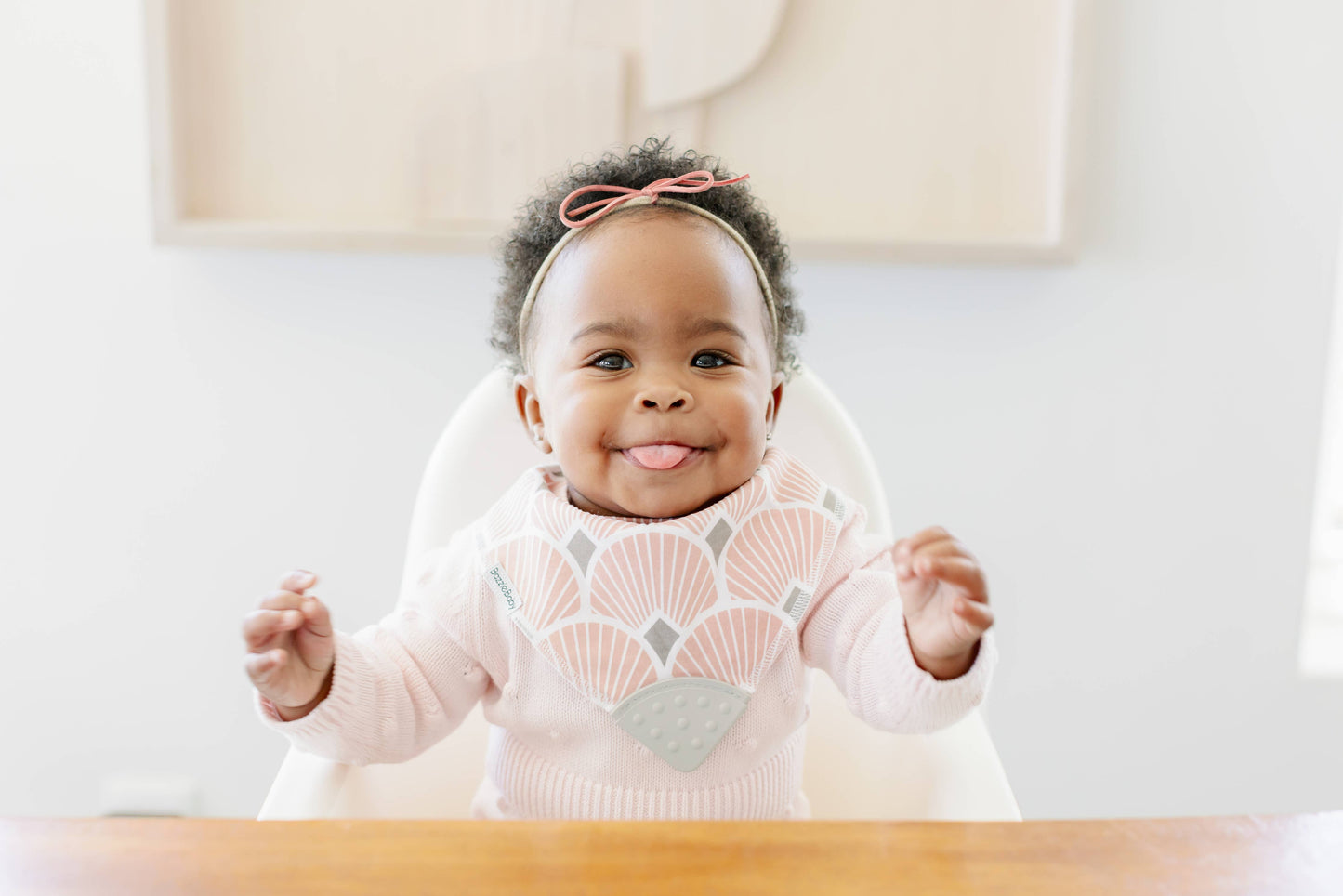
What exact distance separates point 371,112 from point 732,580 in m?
0.80

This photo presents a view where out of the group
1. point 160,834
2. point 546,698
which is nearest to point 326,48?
point 546,698

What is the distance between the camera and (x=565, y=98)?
4.24 feet

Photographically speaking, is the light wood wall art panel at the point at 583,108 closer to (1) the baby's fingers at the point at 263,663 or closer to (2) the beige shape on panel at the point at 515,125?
(2) the beige shape on panel at the point at 515,125

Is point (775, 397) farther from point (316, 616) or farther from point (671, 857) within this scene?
point (671, 857)

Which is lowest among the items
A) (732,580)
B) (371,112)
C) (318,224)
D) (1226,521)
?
(1226,521)

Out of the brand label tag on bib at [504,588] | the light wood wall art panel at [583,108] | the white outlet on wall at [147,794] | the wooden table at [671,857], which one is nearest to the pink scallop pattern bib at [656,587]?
the brand label tag on bib at [504,588]

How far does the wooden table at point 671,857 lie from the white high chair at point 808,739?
1.21 ft

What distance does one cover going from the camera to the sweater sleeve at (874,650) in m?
0.75

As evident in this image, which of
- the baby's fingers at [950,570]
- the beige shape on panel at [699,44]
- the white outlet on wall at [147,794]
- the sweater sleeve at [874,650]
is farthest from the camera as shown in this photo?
the white outlet on wall at [147,794]

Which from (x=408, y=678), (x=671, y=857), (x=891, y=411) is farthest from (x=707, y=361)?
(x=891, y=411)

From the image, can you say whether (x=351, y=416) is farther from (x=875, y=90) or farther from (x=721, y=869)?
(x=721, y=869)

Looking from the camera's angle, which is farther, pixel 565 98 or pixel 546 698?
pixel 565 98

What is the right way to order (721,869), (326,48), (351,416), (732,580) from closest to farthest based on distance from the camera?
(721,869) → (732,580) → (326,48) → (351,416)

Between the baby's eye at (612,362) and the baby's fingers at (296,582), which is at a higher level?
the baby's eye at (612,362)
